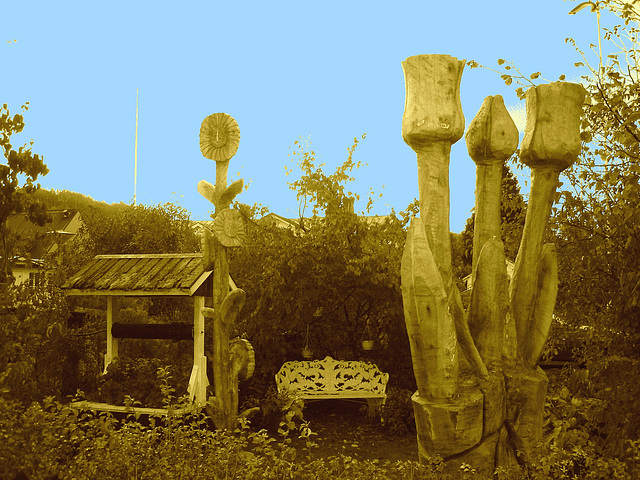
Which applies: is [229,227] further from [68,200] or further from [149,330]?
→ [68,200]

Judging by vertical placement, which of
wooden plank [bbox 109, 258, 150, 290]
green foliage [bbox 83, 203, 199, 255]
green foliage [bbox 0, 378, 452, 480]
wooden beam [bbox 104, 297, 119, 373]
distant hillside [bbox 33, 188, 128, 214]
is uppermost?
distant hillside [bbox 33, 188, 128, 214]

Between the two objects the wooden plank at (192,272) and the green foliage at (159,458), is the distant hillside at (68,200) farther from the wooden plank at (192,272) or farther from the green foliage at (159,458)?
the green foliage at (159,458)

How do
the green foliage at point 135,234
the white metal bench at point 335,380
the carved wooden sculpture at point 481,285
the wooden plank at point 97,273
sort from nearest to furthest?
the carved wooden sculpture at point 481,285 → the wooden plank at point 97,273 → the white metal bench at point 335,380 → the green foliage at point 135,234

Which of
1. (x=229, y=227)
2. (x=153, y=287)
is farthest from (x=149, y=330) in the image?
(x=229, y=227)

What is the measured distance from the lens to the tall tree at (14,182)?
7.99 m

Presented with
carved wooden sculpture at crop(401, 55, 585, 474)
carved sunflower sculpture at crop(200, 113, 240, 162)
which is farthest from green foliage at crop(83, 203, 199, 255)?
carved wooden sculpture at crop(401, 55, 585, 474)

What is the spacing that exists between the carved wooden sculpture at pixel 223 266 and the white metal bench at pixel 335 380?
2599mm

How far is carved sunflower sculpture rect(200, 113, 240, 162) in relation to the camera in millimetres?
8211

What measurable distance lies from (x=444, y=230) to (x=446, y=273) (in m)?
0.28

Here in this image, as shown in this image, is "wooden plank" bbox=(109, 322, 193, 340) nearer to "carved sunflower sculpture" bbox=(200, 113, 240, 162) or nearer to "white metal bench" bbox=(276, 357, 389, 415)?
"white metal bench" bbox=(276, 357, 389, 415)

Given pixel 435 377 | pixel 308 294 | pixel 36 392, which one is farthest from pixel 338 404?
pixel 435 377

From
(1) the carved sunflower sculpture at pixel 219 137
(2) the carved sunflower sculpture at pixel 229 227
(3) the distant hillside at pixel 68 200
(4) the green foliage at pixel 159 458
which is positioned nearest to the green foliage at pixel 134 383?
(2) the carved sunflower sculpture at pixel 229 227

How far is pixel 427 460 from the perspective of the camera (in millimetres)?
4750

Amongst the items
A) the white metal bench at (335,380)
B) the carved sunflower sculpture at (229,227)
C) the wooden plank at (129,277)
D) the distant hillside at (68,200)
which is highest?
the distant hillside at (68,200)
